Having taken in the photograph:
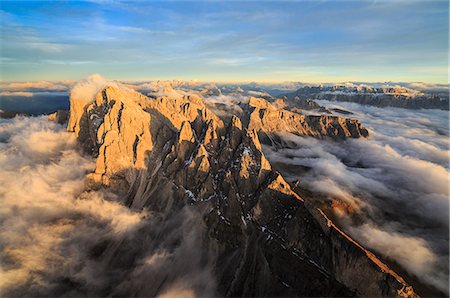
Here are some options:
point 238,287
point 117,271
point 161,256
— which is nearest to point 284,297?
point 238,287

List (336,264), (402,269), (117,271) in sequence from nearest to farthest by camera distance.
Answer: (336,264), (402,269), (117,271)

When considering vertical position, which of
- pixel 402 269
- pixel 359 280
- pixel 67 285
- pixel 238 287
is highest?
pixel 359 280

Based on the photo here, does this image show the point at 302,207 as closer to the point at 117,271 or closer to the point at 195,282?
the point at 195,282

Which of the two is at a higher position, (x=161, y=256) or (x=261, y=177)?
(x=261, y=177)

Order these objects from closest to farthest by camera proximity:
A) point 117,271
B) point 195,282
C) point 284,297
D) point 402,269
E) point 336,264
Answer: point 336,264 → point 284,297 → point 402,269 → point 195,282 → point 117,271

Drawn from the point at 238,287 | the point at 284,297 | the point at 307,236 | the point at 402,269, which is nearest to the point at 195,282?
the point at 238,287

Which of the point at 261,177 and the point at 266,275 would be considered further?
the point at 261,177

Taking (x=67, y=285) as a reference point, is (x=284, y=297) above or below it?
above

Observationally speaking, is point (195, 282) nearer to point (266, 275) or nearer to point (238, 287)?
point (238, 287)

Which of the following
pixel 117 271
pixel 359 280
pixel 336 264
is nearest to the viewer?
pixel 359 280
